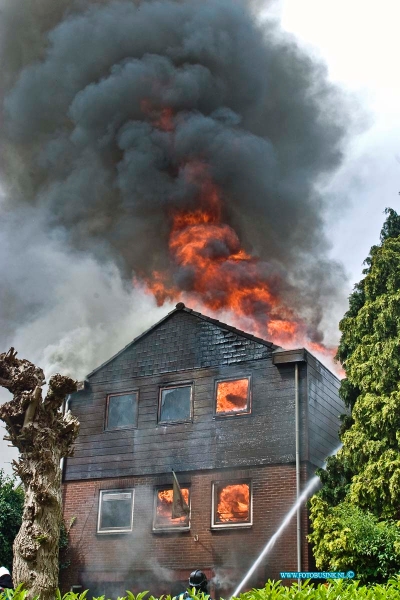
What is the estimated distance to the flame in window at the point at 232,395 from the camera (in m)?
22.3

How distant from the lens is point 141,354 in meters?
25.0

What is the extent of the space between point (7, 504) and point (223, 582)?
732 cm

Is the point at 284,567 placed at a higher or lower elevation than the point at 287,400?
lower

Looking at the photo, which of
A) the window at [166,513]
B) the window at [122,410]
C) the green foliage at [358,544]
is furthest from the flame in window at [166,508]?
the green foliage at [358,544]

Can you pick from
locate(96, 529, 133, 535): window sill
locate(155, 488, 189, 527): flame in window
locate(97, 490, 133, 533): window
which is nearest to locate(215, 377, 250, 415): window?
locate(155, 488, 189, 527): flame in window

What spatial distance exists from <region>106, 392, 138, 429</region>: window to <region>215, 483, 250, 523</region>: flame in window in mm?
4126

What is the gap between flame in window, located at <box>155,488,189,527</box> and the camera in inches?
870

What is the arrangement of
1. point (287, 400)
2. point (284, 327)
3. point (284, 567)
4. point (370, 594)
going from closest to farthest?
point (370, 594) < point (284, 567) < point (287, 400) < point (284, 327)

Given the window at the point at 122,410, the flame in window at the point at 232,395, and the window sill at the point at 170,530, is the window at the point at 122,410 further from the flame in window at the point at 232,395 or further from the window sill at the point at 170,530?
the window sill at the point at 170,530

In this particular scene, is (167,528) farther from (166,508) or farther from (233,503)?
(233,503)

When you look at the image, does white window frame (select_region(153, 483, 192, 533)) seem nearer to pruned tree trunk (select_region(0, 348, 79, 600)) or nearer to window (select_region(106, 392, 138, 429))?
window (select_region(106, 392, 138, 429))

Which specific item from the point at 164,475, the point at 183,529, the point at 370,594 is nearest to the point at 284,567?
the point at 183,529

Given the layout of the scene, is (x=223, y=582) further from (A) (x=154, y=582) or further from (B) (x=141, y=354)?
(B) (x=141, y=354)

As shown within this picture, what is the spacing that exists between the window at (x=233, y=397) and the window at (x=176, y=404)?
3.41 ft
